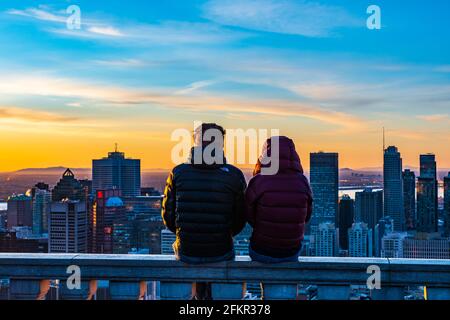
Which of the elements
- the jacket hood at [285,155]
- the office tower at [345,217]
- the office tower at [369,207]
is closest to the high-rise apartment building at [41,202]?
the office tower at [345,217]

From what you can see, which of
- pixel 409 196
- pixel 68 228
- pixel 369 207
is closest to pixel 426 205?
pixel 409 196

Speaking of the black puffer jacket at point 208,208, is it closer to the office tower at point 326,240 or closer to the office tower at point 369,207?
the office tower at point 326,240

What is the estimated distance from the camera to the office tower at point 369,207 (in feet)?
446

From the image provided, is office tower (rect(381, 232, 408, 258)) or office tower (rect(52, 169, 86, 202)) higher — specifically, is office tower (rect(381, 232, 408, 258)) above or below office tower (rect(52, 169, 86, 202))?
below

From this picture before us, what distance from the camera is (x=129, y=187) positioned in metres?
144

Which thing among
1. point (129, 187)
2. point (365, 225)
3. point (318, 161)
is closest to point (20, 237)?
point (129, 187)

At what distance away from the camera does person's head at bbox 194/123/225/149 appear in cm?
612

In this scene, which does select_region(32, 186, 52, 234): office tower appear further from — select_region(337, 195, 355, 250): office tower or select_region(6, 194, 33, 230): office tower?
select_region(337, 195, 355, 250): office tower

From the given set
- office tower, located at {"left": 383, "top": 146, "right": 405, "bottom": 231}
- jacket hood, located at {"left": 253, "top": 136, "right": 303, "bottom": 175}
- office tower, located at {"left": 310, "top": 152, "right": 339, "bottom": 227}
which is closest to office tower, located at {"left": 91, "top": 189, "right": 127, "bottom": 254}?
office tower, located at {"left": 310, "top": 152, "right": 339, "bottom": 227}

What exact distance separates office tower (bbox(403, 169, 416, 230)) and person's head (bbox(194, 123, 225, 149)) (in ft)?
469

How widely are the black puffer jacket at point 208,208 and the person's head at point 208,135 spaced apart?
0.78 feet
